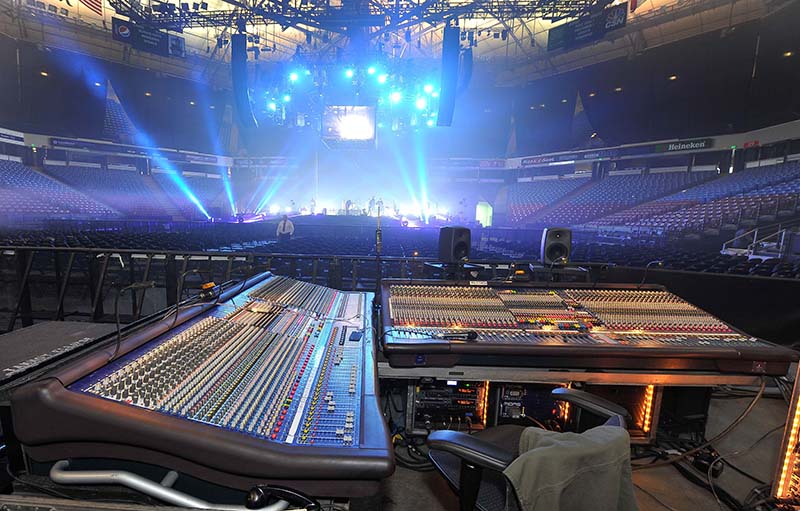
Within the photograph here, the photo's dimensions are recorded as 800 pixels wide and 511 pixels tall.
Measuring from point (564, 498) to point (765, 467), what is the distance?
8.84 ft

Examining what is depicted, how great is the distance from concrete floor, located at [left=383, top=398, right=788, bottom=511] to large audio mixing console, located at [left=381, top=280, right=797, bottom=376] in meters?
0.80

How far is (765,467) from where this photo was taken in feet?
8.23

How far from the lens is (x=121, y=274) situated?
6.21 meters

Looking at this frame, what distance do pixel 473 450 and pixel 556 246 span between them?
2.20m

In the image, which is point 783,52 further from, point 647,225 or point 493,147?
point 493,147

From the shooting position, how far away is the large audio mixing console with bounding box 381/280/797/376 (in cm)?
205

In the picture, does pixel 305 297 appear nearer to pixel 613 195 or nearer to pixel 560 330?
pixel 560 330

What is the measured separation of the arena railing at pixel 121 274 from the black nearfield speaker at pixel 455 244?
18 cm

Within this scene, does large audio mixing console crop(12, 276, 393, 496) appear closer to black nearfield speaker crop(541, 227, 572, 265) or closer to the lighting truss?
black nearfield speaker crop(541, 227, 572, 265)

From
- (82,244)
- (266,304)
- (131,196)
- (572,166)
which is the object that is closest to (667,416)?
(266,304)

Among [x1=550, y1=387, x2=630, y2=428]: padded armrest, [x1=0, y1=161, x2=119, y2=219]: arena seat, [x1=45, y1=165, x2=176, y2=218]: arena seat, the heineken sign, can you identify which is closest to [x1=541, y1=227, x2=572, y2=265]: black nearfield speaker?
[x1=550, y1=387, x2=630, y2=428]: padded armrest

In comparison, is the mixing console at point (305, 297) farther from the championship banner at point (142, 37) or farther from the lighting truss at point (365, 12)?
the championship banner at point (142, 37)

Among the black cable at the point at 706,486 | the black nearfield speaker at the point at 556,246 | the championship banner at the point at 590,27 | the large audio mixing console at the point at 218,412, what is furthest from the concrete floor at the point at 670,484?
the championship banner at the point at 590,27

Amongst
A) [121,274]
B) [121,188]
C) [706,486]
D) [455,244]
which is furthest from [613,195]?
[121,188]
